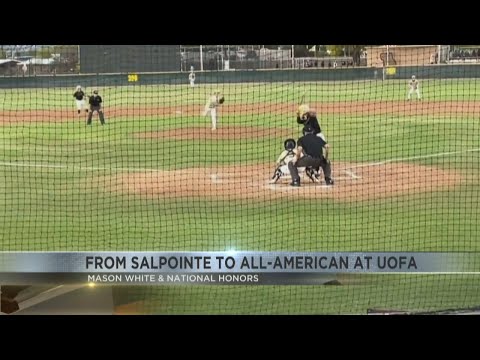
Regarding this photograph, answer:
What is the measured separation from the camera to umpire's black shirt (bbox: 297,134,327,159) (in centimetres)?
670

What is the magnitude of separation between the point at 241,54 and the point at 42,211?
921cm

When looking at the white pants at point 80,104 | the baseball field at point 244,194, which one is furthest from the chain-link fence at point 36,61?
the white pants at point 80,104

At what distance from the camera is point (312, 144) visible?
6770mm

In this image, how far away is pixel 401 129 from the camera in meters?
11.1

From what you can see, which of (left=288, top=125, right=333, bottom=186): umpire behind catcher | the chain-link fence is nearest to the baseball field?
(left=288, top=125, right=333, bottom=186): umpire behind catcher

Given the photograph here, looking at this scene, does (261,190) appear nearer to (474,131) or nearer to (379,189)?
(379,189)

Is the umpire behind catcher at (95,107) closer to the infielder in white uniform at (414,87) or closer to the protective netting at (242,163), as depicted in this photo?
the protective netting at (242,163)

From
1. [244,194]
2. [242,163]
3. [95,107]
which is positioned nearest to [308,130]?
[244,194]

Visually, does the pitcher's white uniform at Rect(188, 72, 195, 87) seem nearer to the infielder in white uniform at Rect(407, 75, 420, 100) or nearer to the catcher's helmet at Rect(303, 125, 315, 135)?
the infielder in white uniform at Rect(407, 75, 420, 100)

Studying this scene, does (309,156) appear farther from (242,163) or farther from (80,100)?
(80,100)

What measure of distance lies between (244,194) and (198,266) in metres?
2.69

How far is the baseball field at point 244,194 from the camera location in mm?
4570

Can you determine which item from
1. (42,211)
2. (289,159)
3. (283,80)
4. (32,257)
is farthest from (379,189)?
(283,80)

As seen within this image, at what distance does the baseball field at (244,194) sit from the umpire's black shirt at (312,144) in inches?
13.7
